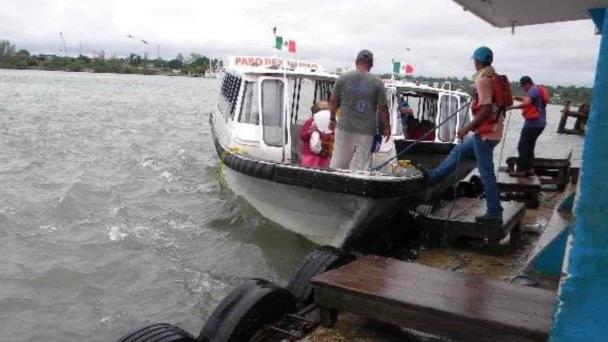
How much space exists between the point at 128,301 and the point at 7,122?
20.2m

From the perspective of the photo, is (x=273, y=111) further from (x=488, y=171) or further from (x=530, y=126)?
(x=530, y=126)

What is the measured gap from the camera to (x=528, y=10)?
15.7ft

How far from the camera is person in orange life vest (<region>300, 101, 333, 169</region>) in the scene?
859 cm

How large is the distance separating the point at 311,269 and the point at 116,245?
4872 millimetres

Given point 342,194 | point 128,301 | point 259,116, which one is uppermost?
point 259,116

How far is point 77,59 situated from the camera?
152750 millimetres

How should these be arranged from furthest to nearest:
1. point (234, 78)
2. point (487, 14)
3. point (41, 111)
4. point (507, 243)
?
point (41, 111) → point (234, 78) → point (507, 243) → point (487, 14)

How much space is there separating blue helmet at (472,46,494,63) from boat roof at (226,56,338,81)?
3.79 metres

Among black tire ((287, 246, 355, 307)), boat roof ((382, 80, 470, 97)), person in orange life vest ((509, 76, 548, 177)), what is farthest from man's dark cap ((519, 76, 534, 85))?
black tire ((287, 246, 355, 307))

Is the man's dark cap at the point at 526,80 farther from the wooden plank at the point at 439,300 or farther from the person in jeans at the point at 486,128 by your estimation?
the wooden plank at the point at 439,300

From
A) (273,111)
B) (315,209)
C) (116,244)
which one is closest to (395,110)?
(273,111)

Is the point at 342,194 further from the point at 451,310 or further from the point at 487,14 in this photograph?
the point at 451,310

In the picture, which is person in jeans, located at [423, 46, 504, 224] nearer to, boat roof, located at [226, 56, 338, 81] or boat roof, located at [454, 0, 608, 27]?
boat roof, located at [454, 0, 608, 27]

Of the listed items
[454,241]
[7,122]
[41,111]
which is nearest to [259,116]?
[454,241]
